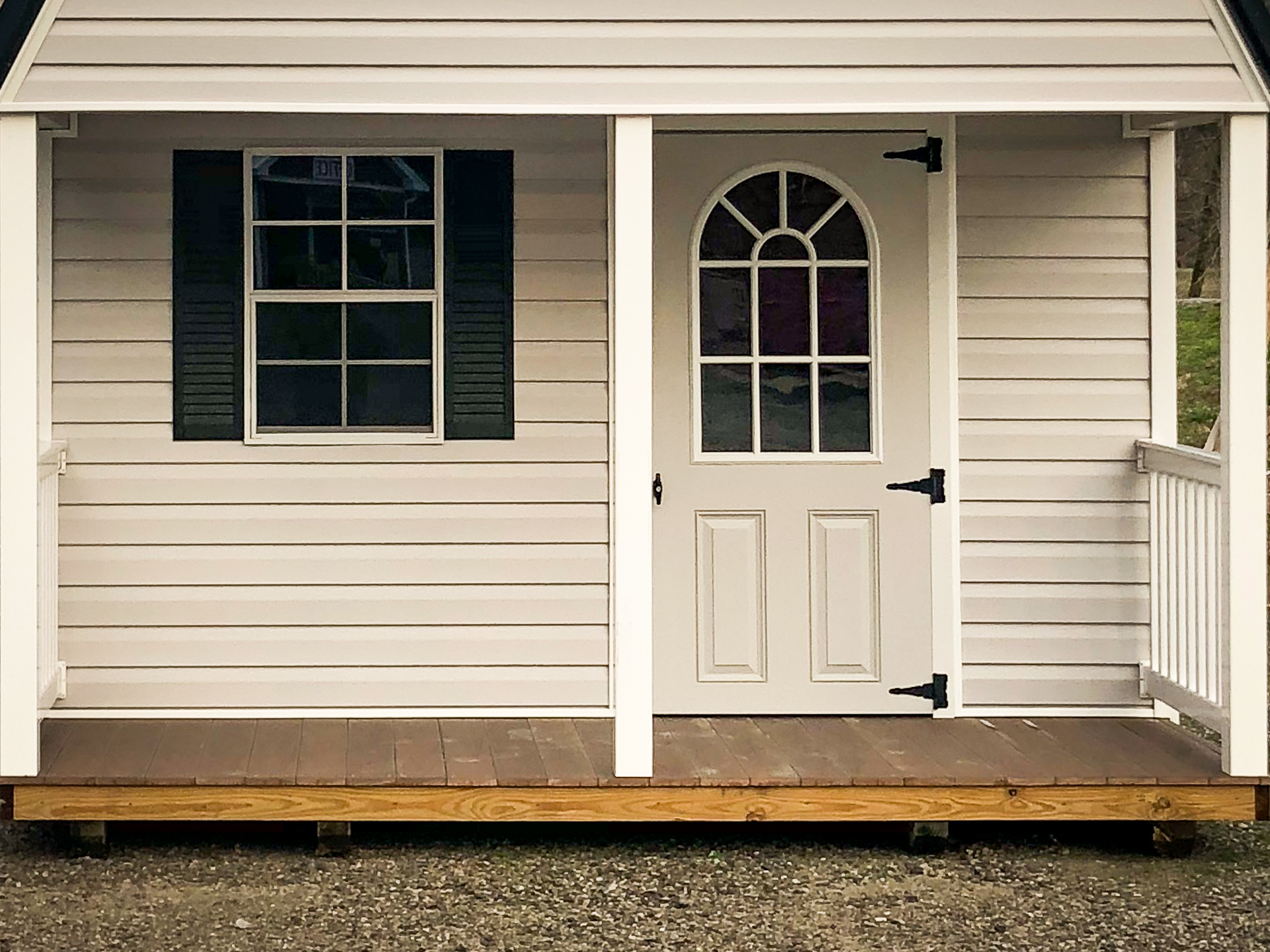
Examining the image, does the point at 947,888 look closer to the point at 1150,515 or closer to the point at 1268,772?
the point at 1268,772

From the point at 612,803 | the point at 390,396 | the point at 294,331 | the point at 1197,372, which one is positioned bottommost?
the point at 612,803

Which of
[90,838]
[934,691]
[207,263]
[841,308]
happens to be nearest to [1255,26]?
[841,308]

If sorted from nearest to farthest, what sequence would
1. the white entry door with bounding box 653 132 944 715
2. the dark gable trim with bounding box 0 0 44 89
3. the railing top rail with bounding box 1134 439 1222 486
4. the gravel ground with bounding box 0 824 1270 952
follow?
the gravel ground with bounding box 0 824 1270 952
the dark gable trim with bounding box 0 0 44 89
the railing top rail with bounding box 1134 439 1222 486
the white entry door with bounding box 653 132 944 715

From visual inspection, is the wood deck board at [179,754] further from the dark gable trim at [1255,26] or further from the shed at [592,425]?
the dark gable trim at [1255,26]

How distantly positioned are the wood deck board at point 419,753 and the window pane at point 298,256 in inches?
62.8

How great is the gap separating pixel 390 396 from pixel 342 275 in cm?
46

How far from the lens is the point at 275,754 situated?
574 centimetres

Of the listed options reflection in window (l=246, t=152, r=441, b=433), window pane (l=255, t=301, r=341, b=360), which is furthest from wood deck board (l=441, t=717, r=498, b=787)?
window pane (l=255, t=301, r=341, b=360)

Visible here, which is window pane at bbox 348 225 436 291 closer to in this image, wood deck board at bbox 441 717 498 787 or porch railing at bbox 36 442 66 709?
porch railing at bbox 36 442 66 709

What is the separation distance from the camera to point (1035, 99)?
5297 millimetres

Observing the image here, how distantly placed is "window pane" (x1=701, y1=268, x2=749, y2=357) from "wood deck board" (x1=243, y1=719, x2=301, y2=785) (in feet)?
6.53

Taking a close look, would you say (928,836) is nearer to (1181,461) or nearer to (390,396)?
(1181,461)

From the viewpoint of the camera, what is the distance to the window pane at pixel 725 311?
6.34m

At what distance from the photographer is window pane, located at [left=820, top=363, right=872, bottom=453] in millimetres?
6359
